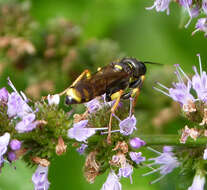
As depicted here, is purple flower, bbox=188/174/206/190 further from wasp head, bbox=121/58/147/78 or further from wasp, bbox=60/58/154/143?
wasp head, bbox=121/58/147/78

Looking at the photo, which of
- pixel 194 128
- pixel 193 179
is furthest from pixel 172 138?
pixel 193 179

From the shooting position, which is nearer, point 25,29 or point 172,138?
point 172,138

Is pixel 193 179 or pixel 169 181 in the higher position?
pixel 193 179

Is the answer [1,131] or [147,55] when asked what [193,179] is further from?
[147,55]

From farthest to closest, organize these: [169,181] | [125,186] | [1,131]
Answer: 1. [125,186]
2. [169,181]
3. [1,131]

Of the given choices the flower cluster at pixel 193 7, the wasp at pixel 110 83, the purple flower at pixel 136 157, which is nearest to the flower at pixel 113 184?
the purple flower at pixel 136 157

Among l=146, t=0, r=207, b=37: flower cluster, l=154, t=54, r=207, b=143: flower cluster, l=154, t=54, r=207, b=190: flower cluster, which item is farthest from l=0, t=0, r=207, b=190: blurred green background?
l=154, t=54, r=207, b=143: flower cluster
